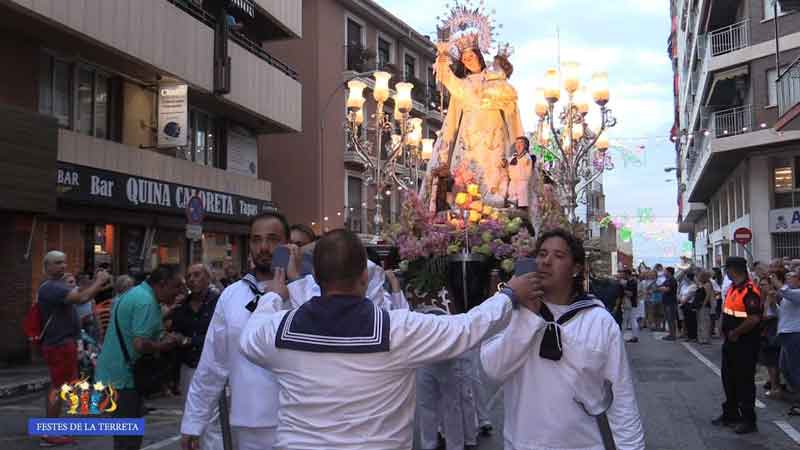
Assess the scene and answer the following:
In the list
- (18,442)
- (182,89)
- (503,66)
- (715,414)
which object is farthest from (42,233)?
(715,414)

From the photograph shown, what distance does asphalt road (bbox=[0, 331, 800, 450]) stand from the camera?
8805 millimetres

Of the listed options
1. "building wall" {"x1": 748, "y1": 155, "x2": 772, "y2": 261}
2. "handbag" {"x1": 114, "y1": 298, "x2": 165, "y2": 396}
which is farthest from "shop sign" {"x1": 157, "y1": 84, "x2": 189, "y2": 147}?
"building wall" {"x1": 748, "y1": 155, "x2": 772, "y2": 261}

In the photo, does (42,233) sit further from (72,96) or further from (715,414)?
(715,414)

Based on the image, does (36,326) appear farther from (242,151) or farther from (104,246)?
(242,151)

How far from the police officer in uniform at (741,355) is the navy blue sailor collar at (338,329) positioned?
7.43m

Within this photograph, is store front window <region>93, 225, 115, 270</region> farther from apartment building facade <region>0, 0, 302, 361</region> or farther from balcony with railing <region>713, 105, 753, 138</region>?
balcony with railing <region>713, 105, 753, 138</region>

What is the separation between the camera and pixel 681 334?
23.7 metres

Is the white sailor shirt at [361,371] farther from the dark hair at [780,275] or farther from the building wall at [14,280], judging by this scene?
the building wall at [14,280]

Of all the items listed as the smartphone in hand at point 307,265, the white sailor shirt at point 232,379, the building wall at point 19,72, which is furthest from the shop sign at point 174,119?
the smartphone in hand at point 307,265

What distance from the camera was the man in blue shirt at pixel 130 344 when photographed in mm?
6238

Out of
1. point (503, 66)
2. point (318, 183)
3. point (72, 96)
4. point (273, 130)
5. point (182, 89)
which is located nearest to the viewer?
point (503, 66)

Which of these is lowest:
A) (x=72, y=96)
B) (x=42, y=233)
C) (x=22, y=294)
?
(x=22, y=294)

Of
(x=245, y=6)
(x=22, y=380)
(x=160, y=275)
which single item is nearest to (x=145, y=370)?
(x=160, y=275)

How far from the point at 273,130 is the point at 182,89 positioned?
726cm
